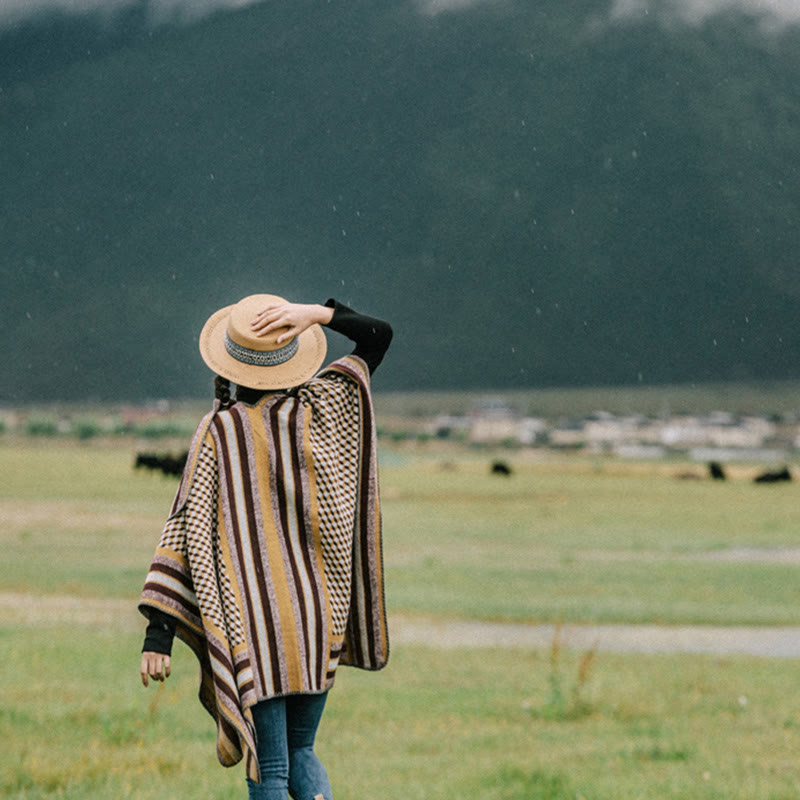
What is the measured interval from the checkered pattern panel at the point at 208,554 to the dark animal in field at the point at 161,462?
68229 millimetres

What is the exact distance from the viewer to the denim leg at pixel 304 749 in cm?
357

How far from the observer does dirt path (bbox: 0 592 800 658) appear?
41.3 feet

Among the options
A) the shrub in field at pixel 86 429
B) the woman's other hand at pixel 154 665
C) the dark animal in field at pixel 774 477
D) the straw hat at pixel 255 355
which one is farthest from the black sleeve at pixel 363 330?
the shrub in field at pixel 86 429

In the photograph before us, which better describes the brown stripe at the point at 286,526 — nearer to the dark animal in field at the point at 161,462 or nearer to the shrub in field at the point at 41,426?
the dark animal in field at the point at 161,462

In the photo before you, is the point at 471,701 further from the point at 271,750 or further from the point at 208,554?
the point at 208,554

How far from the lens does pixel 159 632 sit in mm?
3406

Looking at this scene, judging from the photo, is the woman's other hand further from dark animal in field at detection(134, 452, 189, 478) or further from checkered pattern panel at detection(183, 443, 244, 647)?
dark animal in field at detection(134, 452, 189, 478)

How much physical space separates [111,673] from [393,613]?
21.8ft

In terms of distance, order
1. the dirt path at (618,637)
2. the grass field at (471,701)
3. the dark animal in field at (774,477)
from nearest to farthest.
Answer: the grass field at (471,701)
the dirt path at (618,637)
the dark animal in field at (774,477)

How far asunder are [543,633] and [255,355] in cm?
1121

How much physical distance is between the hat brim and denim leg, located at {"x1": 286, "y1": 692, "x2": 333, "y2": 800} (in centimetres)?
90

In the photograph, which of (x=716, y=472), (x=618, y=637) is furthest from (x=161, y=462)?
(x=618, y=637)

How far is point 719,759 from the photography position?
20.9 feet

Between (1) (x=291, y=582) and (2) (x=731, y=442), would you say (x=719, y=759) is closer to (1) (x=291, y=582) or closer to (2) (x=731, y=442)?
(1) (x=291, y=582)
